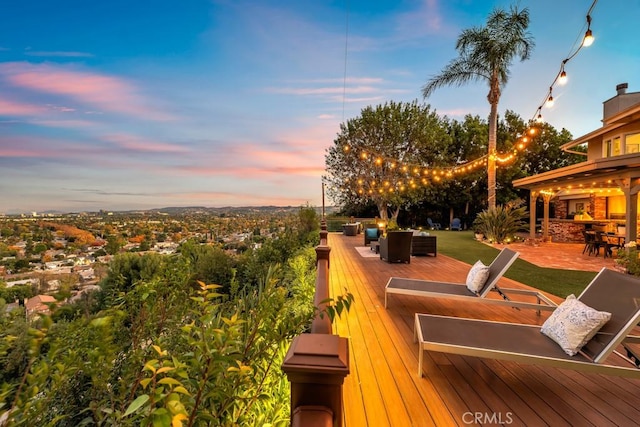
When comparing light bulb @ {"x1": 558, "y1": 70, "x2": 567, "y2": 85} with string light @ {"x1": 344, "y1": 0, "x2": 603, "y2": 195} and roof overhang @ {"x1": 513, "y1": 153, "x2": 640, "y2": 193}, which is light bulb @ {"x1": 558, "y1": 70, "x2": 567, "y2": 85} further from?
roof overhang @ {"x1": 513, "y1": 153, "x2": 640, "y2": 193}

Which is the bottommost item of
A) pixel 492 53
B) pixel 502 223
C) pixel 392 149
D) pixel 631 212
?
pixel 502 223

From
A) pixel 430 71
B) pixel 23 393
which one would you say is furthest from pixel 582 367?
pixel 430 71

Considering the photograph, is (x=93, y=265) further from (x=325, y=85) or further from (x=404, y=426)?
(x=325, y=85)

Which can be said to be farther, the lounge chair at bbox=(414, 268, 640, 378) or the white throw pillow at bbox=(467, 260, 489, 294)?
the white throw pillow at bbox=(467, 260, 489, 294)

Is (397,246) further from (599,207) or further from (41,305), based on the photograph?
(599,207)

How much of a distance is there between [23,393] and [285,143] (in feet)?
51.1

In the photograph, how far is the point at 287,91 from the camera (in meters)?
11.9

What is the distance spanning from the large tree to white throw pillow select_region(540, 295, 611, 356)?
1686 cm

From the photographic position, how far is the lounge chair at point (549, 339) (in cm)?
Result: 229

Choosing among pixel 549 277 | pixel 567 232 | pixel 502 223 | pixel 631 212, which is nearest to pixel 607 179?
pixel 631 212

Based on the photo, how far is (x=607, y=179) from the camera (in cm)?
888

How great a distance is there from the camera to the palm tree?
1224 cm

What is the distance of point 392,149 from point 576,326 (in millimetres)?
19562

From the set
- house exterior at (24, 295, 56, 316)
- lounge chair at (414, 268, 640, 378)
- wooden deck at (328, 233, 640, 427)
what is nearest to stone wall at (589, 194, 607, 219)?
lounge chair at (414, 268, 640, 378)
